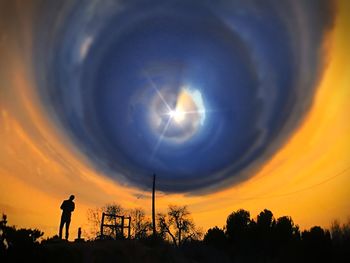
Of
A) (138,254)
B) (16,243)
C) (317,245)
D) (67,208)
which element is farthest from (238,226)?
(16,243)

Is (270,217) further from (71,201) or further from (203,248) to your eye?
(71,201)

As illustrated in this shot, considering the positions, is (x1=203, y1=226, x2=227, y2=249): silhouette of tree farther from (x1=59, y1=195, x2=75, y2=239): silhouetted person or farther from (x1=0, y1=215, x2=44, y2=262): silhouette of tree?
(x1=0, y1=215, x2=44, y2=262): silhouette of tree

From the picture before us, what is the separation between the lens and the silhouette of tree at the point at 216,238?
70.8 meters

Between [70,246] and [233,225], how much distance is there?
2036 inches

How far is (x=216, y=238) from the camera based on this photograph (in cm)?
7238

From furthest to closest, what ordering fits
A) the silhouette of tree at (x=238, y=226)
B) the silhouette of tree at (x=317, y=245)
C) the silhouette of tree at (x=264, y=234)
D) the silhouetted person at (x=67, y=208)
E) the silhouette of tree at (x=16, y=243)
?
the silhouette of tree at (x=238, y=226) < the silhouette of tree at (x=264, y=234) < the silhouette of tree at (x=317, y=245) < the silhouetted person at (x=67, y=208) < the silhouette of tree at (x=16, y=243)

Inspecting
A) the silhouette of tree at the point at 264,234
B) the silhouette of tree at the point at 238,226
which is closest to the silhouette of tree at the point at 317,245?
the silhouette of tree at the point at 264,234

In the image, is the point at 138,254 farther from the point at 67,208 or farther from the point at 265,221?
the point at 265,221

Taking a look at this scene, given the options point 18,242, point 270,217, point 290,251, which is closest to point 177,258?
point 18,242

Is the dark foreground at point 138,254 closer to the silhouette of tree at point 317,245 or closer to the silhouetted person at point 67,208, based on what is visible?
the silhouette of tree at point 317,245

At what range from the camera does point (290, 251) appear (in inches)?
2288

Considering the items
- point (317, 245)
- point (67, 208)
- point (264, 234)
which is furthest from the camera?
point (264, 234)

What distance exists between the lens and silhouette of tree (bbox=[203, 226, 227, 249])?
232 ft

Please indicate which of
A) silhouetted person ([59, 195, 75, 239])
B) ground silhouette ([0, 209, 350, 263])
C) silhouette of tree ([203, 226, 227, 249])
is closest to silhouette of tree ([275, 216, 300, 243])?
ground silhouette ([0, 209, 350, 263])
